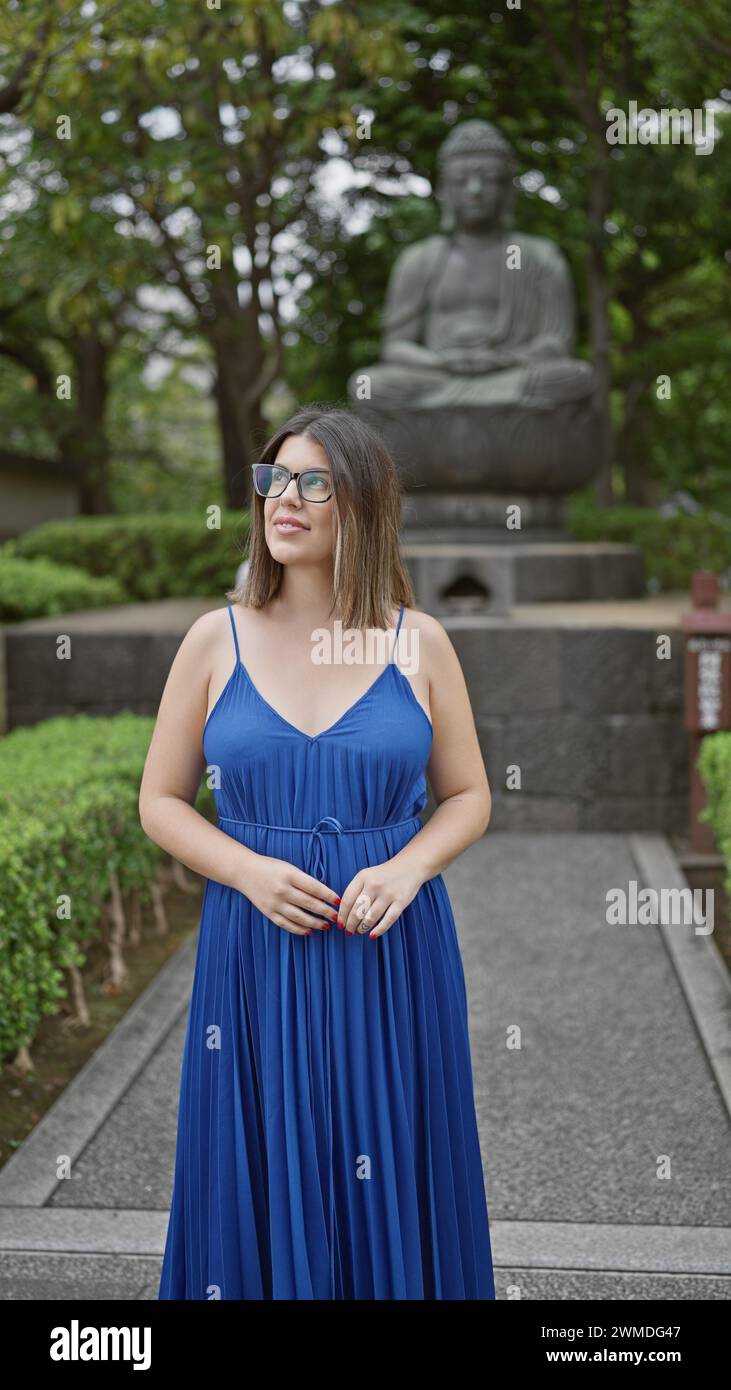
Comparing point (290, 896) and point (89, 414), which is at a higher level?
point (89, 414)

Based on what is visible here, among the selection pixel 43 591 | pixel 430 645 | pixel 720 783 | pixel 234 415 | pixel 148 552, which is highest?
pixel 234 415

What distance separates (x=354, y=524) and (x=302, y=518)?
0.07 meters

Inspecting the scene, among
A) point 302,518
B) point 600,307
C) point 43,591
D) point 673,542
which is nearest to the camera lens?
point 302,518

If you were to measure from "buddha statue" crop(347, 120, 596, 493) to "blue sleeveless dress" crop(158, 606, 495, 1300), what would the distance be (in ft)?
21.0

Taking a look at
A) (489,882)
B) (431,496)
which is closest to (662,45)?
(431,496)

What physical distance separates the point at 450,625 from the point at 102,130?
14.0 ft

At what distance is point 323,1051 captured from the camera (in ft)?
6.20

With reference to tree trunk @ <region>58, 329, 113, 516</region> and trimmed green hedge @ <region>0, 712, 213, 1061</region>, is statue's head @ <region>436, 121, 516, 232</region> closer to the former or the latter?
trimmed green hedge @ <region>0, 712, 213, 1061</region>

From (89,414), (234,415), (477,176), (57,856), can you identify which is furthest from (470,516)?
(89,414)

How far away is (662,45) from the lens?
718 centimetres

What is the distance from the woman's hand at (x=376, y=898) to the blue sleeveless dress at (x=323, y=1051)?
0.07 meters

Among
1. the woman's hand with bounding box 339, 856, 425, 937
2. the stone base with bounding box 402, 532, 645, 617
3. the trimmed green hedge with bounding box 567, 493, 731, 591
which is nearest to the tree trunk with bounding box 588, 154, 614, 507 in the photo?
the trimmed green hedge with bounding box 567, 493, 731, 591

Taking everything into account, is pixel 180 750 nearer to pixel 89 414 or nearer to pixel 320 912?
pixel 320 912
